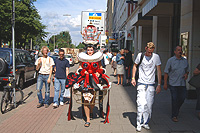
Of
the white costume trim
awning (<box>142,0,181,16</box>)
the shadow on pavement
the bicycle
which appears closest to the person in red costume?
the white costume trim

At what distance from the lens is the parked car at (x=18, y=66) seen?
9.36 meters

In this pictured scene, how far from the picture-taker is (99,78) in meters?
5.31

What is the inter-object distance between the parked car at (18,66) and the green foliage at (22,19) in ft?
65.7

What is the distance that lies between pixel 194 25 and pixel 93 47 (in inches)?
167

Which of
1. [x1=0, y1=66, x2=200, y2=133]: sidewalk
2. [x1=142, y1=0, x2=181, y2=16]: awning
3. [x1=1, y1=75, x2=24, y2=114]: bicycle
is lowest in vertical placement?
[x1=0, y1=66, x2=200, y2=133]: sidewalk

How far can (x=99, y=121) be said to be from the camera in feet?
18.5

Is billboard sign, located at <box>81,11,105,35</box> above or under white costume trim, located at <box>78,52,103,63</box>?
above

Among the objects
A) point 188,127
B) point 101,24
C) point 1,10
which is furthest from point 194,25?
point 1,10

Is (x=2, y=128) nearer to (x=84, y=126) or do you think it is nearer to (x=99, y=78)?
(x=84, y=126)

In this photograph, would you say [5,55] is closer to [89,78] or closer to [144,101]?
[89,78]

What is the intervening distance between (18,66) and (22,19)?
22.1 m

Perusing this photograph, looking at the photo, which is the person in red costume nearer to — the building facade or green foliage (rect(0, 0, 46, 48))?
the building facade

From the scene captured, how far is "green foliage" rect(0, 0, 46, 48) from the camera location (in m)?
29.7

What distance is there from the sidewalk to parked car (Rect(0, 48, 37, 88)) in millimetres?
2609
